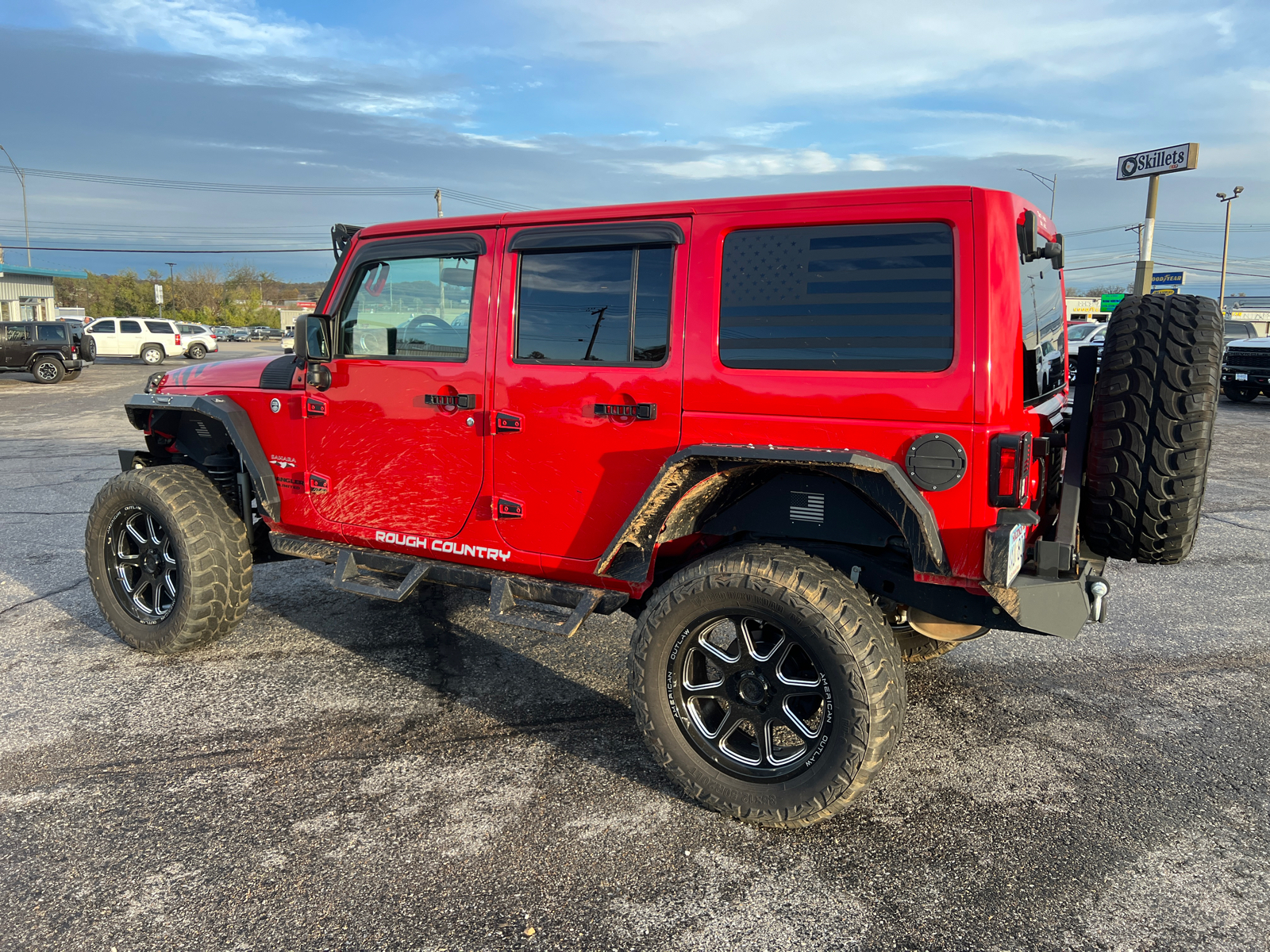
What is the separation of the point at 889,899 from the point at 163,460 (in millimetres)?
4574

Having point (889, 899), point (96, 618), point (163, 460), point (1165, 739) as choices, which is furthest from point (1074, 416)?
point (96, 618)

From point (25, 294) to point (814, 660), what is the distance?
2265 inches

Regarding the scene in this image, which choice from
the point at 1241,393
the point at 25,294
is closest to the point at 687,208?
the point at 1241,393

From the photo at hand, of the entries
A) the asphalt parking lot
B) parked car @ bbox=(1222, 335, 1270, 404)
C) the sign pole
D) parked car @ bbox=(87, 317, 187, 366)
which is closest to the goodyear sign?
the sign pole

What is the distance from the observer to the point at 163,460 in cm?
512

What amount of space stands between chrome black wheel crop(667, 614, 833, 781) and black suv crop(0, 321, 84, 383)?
2693cm

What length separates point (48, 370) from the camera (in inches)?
955

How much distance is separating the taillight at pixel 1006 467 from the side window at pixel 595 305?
1.22 meters

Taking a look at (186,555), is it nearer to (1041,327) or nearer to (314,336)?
(314,336)

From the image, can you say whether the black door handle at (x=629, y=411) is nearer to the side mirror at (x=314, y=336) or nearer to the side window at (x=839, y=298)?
the side window at (x=839, y=298)

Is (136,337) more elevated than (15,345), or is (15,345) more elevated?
(136,337)

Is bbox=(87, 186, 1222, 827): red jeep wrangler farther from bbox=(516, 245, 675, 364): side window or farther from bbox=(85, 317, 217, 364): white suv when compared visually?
bbox=(85, 317, 217, 364): white suv

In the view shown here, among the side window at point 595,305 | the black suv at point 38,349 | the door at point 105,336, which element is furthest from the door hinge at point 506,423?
the door at point 105,336

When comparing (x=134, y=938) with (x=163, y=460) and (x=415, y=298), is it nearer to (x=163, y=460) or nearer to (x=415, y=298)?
(x=415, y=298)
